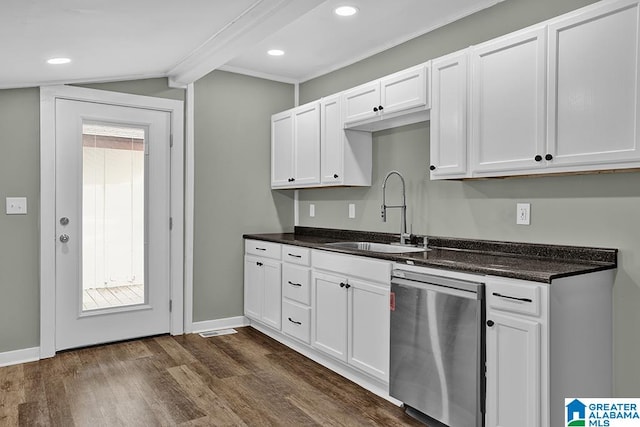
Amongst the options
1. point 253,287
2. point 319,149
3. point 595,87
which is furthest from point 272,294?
point 595,87

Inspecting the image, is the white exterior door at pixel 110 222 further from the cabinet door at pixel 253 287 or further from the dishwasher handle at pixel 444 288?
the dishwasher handle at pixel 444 288

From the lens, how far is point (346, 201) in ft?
13.6

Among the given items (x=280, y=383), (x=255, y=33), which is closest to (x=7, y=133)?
(x=255, y=33)

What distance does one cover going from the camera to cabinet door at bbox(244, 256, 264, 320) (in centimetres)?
420

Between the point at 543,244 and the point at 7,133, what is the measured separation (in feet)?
12.0

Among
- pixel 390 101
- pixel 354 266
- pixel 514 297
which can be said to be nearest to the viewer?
pixel 514 297

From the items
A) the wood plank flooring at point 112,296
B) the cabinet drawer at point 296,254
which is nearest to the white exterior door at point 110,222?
the wood plank flooring at point 112,296

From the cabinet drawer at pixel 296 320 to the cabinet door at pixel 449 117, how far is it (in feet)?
4.72

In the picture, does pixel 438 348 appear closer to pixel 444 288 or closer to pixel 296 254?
pixel 444 288

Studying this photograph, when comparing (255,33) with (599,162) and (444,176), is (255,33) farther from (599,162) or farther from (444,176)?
(599,162)

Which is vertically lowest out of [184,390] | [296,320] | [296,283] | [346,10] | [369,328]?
[184,390]

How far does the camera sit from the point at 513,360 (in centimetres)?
206

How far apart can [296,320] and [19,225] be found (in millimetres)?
2175

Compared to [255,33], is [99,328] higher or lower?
lower
